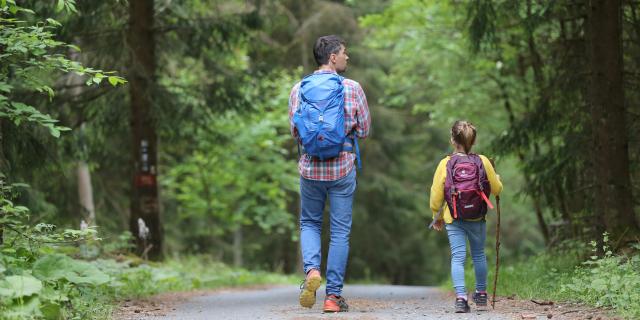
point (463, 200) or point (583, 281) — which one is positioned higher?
point (463, 200)

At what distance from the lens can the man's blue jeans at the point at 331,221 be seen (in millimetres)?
6496

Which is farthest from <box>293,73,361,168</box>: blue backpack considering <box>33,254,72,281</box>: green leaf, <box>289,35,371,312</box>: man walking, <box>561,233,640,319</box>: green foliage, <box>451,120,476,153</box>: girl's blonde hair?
<box>561,233,640,319</box>: green foliage

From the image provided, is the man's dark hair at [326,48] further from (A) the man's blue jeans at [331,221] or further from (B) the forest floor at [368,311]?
(B) the forest floor at [368,311]

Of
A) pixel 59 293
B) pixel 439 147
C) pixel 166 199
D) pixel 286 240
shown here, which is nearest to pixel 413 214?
pixel 439 147

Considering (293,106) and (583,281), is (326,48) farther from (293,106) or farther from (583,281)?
(583,281)

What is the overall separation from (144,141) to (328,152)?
22.0ft

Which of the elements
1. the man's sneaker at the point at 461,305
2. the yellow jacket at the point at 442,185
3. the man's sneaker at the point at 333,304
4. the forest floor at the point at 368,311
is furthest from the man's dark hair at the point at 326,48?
the man's sneaker at the point at 461,305

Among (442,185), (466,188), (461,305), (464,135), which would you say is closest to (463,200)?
(466,188)

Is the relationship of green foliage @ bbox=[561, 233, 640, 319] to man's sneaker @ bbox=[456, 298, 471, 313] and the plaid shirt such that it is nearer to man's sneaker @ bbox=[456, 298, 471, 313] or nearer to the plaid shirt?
man's sneaker @ bbox=[456, 298, 471, 313]

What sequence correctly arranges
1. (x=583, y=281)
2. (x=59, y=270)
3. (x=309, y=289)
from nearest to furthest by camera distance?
(x=59, y=270) → (x=309, y=289) → (x=583, y=281)

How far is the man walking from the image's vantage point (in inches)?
249

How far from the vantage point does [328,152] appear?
6.36m

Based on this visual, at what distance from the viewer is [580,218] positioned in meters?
9.12

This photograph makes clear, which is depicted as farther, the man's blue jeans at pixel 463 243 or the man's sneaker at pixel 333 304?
the man's blue jeans at pixel 463 243
